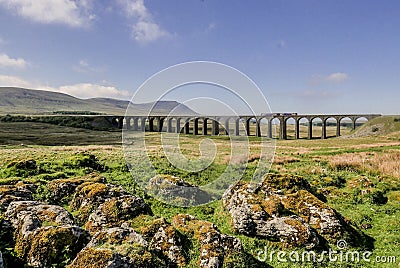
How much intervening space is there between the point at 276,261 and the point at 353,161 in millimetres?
19250

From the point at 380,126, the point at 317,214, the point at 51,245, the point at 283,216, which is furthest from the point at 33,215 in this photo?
the point at 380,126

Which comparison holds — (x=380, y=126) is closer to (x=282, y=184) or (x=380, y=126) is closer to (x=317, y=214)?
(x=282, y=184)

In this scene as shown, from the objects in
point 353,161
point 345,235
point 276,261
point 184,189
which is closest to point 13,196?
point 184,189

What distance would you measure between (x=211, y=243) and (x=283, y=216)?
3710 mm

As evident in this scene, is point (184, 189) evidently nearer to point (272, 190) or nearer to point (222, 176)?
point (272, 190)

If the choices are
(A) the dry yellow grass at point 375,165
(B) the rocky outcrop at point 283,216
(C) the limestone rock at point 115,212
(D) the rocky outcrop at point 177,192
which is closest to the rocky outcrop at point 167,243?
(C) the limestone rock at point 115,212

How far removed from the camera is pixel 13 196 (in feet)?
35.9

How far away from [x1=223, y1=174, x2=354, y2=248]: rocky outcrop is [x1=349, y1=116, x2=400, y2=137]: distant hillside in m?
97.0

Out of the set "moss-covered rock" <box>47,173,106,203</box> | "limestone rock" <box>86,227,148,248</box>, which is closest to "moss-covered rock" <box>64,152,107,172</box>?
"moss-covered rock" <box>47,173,106,203</box>

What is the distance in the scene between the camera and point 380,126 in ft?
323

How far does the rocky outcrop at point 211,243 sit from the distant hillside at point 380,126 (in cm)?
10187

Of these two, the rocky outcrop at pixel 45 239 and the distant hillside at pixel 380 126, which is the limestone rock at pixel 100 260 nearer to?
the rocky outcrop at pixel 45 239

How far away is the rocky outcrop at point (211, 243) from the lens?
7.88 m

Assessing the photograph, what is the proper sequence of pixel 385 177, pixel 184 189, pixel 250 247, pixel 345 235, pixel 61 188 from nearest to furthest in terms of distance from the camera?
pixel 250 247, pixel 345 235, pixel 61 188, pixel 184 189, pixel 385 177
